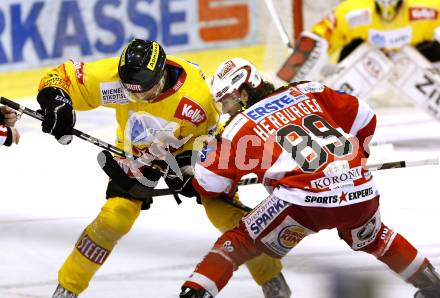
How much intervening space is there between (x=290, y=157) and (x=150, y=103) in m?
0.76

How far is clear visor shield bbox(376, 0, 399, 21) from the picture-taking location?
22.0 ft

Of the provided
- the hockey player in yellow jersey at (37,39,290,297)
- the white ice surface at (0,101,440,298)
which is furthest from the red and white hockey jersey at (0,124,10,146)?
the white ice surface at (0,101,440,298)

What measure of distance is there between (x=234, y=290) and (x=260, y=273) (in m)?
0.31

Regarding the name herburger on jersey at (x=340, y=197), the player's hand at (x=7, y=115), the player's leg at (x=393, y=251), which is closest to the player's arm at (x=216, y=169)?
the name herburger on jersey at (x=340, y=197)

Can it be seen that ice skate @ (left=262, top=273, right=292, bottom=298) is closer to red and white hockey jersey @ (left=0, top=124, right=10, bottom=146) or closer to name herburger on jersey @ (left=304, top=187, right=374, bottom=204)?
name herburger on jersey @ (left=304, top=187, right=374, bottom=204)

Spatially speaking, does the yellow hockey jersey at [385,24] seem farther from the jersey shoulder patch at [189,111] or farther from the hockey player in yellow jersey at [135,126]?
the jersey shoulder patch at [189,111]

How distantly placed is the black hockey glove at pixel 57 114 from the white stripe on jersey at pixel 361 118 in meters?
0.96

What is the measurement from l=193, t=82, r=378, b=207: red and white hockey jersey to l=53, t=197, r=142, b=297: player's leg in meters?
0.46

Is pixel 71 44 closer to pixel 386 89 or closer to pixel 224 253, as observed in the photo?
pixel 386 89

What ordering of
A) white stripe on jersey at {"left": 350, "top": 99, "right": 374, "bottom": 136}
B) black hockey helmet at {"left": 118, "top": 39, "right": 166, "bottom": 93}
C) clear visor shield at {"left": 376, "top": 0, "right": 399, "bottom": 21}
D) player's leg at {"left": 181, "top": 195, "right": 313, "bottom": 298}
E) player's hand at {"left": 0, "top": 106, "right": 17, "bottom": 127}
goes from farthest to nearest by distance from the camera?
clear visor shield at {"left": 376, "top": 0, "right": 399, "bottom": 21} < player's hand at {"left": 0, "top": 106, "right": 17, "bottom": 127} < black hockey helmet at {"left": 118, "top": 39, "right": 166, "bottom": 93} < white stripe on jersey at {"left": 350, "top": 99, "right": 374, "bottom": 136} < player's leg at {"left": 181, "top": 195, "right": 313, "bottom": 298}

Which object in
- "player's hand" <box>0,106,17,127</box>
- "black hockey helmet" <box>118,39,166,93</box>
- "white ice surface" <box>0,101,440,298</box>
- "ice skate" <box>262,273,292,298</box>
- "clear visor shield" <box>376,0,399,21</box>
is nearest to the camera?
"black hockey helmet" <box>118,39,166,93</box>

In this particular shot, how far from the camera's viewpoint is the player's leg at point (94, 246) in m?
3.68

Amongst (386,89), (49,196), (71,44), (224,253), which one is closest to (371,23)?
(386,89)

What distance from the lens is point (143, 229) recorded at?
4922 mm
